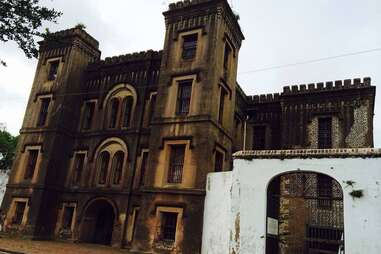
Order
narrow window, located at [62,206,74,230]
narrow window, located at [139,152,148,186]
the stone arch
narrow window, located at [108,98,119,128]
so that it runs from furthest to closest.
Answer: narrow window, located at [108,98,119,128]
narrow window, located at [62,206,74,230]
the stone arch
narrow window, located at [139,152,148,186]

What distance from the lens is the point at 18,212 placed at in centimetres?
2359

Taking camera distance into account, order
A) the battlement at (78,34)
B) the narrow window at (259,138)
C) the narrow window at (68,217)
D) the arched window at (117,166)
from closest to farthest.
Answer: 1. the arched window at (117,166)
2. the narrow window at (68,217)
3. the narrow window at (259,138)
4. the battlement at (78,34)

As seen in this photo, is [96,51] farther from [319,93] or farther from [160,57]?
[319,93]

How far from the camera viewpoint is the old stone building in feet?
61.8

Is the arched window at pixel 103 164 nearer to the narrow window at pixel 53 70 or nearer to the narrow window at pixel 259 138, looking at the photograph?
the narrow window at pixel 53 70

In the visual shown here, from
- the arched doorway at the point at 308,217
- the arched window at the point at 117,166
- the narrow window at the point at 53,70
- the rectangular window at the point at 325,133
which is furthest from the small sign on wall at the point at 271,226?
the narrow window at the point at 53,70

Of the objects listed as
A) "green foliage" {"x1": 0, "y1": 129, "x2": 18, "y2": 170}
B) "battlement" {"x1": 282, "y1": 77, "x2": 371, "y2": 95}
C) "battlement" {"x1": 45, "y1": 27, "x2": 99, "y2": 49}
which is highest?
"battlement" {"x1": 45, "y1": 27, "x2": 99, "y2": 49}

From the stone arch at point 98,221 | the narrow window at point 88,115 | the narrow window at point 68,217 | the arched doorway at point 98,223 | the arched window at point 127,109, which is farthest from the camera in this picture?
the narrow window at point 88,115

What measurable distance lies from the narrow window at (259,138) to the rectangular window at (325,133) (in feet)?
13.3

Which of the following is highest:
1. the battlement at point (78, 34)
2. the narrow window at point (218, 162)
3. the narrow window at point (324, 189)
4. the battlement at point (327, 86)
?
the battlement at point (78, 34)

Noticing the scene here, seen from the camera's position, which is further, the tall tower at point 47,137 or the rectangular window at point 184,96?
the tall tower at point 47,137

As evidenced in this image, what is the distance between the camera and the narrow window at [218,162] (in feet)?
66.8

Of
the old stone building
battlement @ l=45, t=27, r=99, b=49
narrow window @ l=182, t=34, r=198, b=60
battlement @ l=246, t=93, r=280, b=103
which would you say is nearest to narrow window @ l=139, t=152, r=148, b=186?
the old stone building

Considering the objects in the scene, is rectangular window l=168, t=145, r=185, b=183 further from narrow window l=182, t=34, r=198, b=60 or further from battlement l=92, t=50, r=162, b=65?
battlement l=92, t=50, r=162, b=65
